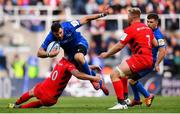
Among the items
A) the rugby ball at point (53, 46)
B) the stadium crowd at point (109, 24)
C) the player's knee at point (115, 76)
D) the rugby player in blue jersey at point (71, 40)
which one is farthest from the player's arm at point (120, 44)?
the stadium crowd at point (109, 24)

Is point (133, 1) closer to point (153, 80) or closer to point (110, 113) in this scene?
point (153, 80)

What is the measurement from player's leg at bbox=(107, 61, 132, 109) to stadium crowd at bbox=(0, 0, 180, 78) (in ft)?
39.7

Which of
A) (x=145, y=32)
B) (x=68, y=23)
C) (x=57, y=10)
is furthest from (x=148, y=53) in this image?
(x=57, y=10)

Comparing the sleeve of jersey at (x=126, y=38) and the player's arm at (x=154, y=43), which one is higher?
the sleeve of jersey at (x=126, y=38)

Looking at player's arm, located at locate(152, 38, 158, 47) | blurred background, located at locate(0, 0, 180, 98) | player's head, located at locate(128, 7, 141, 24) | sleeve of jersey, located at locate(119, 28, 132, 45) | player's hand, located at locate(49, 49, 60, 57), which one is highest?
player's head, located at locate(128, 7, 141, 24)

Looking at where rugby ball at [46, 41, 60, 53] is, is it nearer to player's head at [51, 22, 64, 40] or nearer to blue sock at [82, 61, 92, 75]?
player's head at [51, 22, 64, 40]

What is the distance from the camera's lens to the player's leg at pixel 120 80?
52.4 feet

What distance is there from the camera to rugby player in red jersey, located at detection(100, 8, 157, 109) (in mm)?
15977

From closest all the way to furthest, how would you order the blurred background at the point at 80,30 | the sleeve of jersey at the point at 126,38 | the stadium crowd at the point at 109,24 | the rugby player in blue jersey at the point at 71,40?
the sleeve of jersey at the point at 126,38 < the rugby player in blue jersey at the point at 71,40 < the blurred background at the point at 80,30 < the stadium crowd at the point at 109,24

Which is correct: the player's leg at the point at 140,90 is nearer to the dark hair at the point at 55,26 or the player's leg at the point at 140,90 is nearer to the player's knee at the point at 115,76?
the player's knee at the point at 115,76

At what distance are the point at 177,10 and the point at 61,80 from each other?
49.6 ft

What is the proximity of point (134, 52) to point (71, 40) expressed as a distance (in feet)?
5.15

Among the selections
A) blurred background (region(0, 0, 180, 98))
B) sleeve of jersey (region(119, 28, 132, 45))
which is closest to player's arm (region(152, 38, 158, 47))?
sleeve of jersey (region(119, 28, 132, 45))

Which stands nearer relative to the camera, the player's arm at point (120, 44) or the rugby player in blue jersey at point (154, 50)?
the player's arm at point (120, 44)
